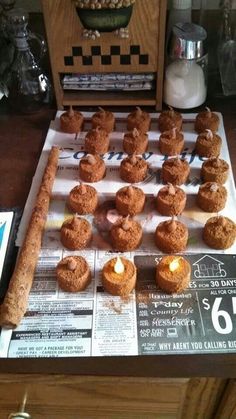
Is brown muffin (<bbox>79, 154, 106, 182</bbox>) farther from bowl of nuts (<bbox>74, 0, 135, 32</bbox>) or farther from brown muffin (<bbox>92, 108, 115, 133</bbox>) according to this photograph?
bowl of nuts (<bbox>74, 0, 135, 32</bbox>)

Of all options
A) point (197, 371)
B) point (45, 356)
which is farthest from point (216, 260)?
point (45, 356)

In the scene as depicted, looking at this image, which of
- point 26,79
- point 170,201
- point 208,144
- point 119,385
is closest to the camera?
point 119,385

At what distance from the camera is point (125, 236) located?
637 mm

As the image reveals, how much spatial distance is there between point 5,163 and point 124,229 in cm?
29

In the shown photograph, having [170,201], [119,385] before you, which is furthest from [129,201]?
[119,385]

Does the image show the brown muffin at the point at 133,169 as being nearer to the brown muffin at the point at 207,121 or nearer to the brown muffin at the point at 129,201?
the brown muffin at the point at 129,201

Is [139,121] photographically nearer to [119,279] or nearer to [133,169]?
[133,169]

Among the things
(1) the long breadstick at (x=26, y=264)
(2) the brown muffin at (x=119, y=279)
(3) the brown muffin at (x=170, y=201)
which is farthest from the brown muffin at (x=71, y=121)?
(2) the brown muffin at (x=119, y=279)

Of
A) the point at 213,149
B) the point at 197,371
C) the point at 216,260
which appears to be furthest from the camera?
the point at 213,149

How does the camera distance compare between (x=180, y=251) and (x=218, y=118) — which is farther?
(x=218, y=118)

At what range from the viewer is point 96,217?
706 mm

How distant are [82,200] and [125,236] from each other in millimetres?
105

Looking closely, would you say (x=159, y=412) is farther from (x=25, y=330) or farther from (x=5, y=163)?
(x=5, y=163)

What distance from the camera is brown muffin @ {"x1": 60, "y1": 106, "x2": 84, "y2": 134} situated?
86cm
